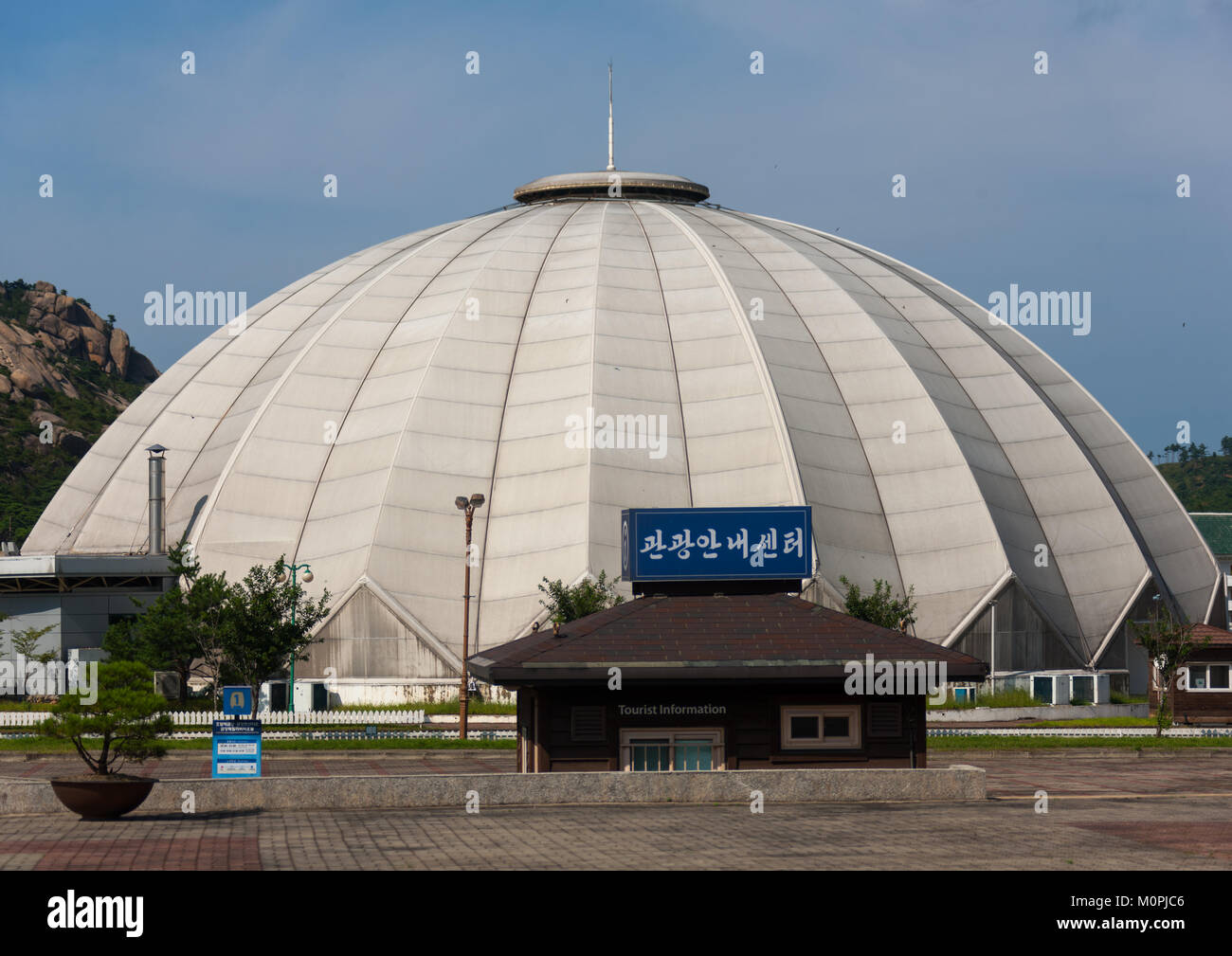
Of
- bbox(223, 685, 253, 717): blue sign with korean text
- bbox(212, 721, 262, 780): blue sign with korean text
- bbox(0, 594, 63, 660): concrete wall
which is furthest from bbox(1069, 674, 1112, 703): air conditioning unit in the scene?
bbox(0, 594, 63, 660): concrete wall

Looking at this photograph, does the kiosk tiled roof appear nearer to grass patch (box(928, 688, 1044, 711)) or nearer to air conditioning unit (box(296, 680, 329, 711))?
grass patch (box(928, 688, 1044, 711))

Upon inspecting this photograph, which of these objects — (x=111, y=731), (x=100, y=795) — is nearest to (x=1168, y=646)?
(x=111, y=731)

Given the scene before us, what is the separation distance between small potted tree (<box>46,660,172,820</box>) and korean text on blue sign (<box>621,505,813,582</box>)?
1176 cm

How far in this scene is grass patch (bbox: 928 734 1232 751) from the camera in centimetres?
4544

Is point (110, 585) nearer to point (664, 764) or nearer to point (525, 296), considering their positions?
point (525, 296)

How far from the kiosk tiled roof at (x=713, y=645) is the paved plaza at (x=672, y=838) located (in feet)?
9.06

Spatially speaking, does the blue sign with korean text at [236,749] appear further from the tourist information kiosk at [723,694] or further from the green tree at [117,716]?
the tourist information kiosk at [723,694]

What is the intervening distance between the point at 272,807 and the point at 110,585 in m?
47.4

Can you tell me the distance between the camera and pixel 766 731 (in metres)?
29.9

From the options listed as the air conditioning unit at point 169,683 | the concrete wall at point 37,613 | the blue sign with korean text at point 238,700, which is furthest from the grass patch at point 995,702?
the concrete wall at point 37,613

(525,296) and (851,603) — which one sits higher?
(525,296)

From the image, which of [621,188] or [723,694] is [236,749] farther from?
[621,188]

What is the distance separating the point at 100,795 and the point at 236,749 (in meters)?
4.65
